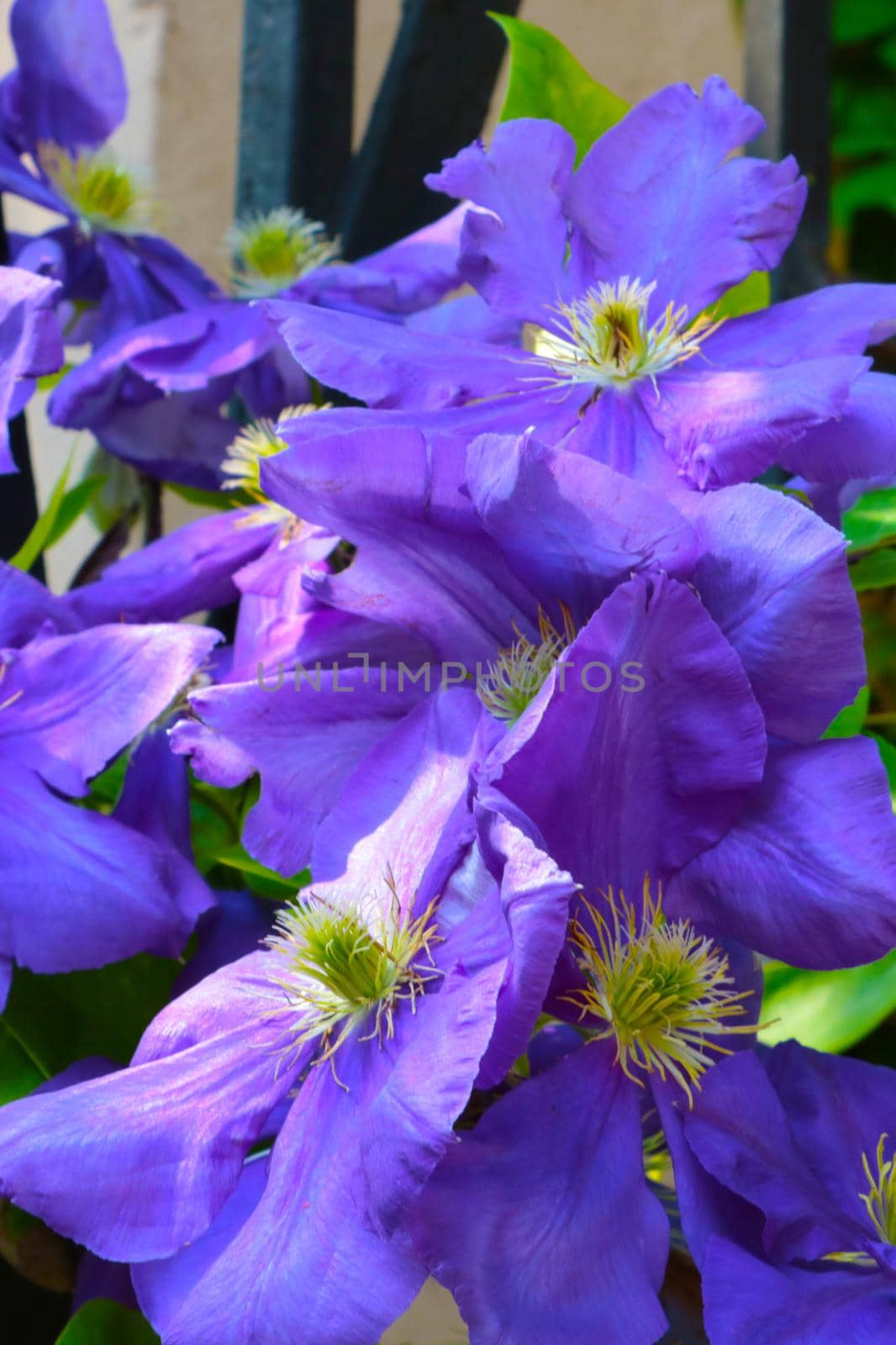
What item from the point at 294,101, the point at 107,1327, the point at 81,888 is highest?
the point at 294,101

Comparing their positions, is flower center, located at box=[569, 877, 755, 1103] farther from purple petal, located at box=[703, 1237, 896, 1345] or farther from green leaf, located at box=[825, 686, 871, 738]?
green leaf, located at box=[825, 686, 871, 738]

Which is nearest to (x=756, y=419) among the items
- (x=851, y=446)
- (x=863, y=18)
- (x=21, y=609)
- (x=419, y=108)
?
(x=851, y=446)

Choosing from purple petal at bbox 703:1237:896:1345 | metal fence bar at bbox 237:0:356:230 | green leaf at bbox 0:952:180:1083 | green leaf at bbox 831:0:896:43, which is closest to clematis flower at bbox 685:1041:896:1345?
purple petal at bbox 703:1237:896:1345

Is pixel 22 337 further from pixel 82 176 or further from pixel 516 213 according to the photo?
pixel 82 176

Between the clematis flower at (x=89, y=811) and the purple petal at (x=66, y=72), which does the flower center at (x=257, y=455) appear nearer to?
the clematis flower at (x=89, y=811)

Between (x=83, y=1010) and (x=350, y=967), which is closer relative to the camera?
(x=350, y=967)
